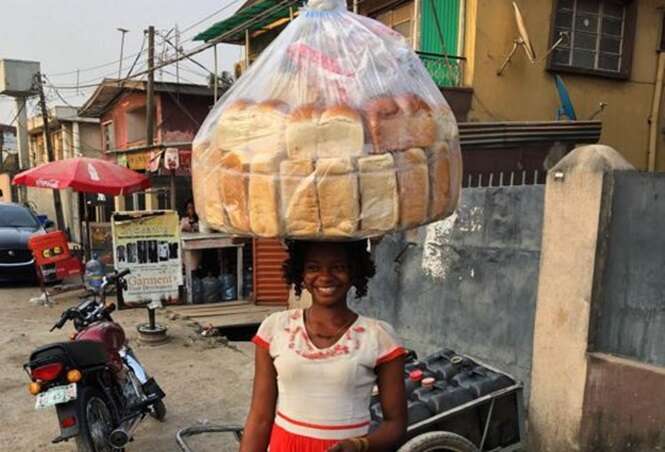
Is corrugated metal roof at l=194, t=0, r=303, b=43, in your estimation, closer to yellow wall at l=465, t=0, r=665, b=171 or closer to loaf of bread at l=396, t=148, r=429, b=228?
yellow wall at l=465, t=0, r=665, b=171

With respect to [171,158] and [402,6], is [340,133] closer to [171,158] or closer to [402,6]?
[402,6]

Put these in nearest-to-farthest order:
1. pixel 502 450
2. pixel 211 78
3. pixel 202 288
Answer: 1. pixel 502 450
2. pixel 202 288
3. pixel 211 78

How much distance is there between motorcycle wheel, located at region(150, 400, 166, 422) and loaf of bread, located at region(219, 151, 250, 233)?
3.36m

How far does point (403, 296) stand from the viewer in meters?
5.22

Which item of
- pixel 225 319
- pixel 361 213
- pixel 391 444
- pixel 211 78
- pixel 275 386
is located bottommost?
pixel 225 319

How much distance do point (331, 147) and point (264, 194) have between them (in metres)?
0.21

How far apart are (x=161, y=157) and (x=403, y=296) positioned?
751 centimetres

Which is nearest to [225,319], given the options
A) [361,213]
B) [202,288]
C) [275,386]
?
[202,288]

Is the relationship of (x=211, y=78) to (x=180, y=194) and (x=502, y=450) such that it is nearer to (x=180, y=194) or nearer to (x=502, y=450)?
(x=180, y=194)

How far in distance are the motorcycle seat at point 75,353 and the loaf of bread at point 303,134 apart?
106 inches

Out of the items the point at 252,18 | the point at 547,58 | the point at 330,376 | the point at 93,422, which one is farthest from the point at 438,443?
the point at 252,18

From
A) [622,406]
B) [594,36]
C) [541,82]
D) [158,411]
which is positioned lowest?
[158,411]

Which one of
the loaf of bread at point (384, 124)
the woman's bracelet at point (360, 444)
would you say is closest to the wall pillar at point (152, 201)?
the woman's bracelet at point (360, 444)

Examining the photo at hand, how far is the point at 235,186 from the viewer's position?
1.46 m
